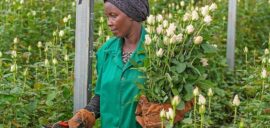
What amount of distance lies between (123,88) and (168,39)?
0.34 m

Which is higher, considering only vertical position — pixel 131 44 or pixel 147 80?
pixel 131 44

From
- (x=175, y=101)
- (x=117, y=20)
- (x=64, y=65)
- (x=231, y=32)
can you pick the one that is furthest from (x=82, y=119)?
(x=231, y=32)

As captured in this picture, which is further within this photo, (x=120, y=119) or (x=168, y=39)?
(x=120, y=119)

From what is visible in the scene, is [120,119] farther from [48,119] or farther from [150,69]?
[48,119]

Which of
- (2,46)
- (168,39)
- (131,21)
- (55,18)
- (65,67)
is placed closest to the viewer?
(168,39)

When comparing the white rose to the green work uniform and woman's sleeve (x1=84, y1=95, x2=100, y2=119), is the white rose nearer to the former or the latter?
the green work uniform

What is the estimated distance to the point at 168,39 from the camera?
7.34ft

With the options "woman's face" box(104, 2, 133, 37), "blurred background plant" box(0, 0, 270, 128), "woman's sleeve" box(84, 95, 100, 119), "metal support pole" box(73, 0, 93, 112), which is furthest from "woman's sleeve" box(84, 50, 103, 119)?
"blurred background plant" box(0, 0, 270, 128)

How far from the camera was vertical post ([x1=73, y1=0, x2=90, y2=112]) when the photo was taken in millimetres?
2672

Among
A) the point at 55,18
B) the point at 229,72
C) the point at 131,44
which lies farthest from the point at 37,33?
the point at 131,44

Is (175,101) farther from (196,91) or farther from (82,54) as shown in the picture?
(82,54)

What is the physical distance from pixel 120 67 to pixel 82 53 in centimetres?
33

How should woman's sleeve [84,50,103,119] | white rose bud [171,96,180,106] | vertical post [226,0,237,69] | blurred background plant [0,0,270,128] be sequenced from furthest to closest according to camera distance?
vertical post [226,0,237,69] < blurred background plant [0,0,270,128] < woman's sleeve [84,50,103,119] < white rose bud [171,96,180,106]

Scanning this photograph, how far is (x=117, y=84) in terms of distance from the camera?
2.45 metres
